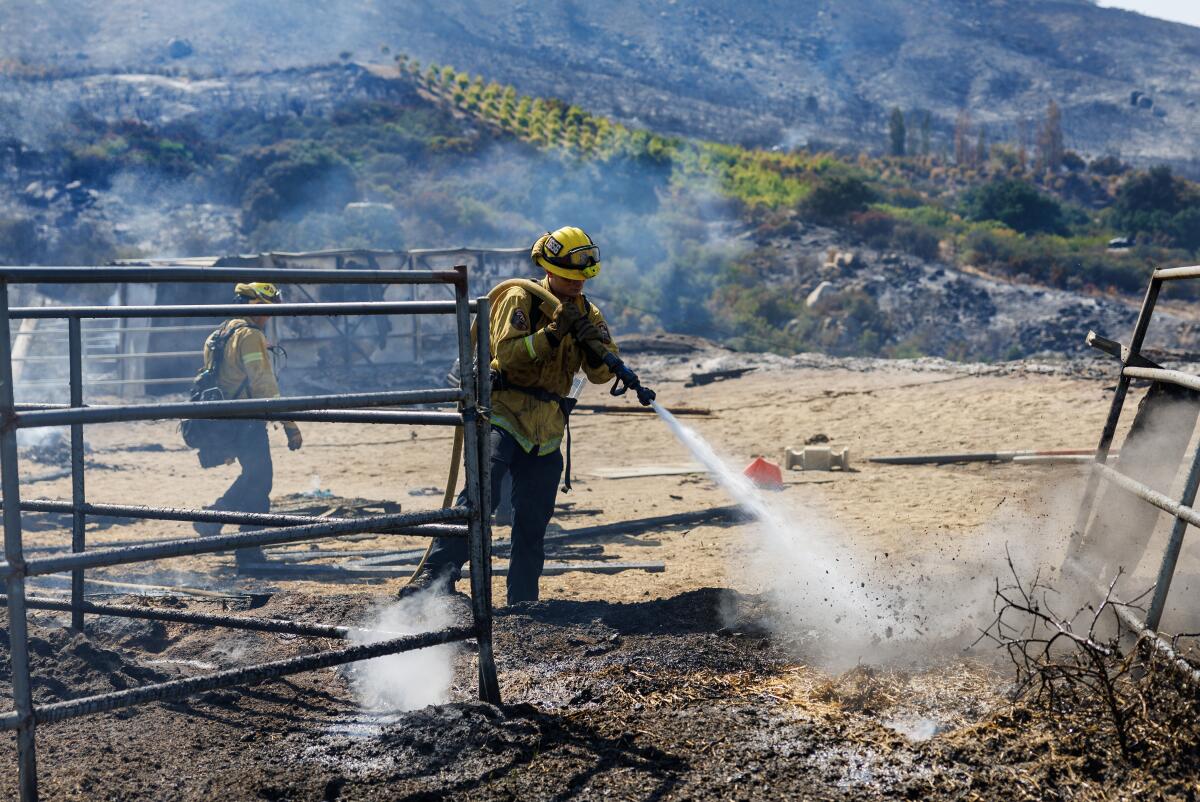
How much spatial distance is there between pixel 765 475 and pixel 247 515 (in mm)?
5714

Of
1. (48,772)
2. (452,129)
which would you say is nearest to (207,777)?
(48,772)

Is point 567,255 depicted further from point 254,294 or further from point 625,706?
point 254,294

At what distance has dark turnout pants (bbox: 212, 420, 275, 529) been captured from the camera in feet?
24.5

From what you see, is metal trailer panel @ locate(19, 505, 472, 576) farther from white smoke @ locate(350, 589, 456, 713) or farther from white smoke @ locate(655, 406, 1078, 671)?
white smoke @ locate(655, 406, 1078, 671)

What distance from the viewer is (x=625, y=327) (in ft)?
80.8

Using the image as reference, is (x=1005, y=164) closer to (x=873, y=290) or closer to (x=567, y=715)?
(x=873, y=290)

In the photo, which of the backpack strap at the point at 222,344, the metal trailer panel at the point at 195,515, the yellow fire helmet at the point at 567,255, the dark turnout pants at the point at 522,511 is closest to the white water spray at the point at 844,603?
the dark turnout pants at the point at 522,511

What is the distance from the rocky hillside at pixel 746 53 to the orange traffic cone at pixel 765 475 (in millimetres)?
52920

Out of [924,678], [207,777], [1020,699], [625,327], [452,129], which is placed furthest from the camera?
[452,129]

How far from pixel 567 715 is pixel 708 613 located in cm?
143

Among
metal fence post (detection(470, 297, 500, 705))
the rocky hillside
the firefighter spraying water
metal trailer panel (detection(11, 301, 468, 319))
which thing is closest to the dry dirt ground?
metal fence post (detection(470, 297, 500, 705))

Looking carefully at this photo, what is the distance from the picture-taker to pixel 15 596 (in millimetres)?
2814

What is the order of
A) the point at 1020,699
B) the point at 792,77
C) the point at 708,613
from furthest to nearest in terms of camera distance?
the point at 792,77
the point at 708,613
the point at 1020,699

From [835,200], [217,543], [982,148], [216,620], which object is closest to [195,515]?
[216,620]
